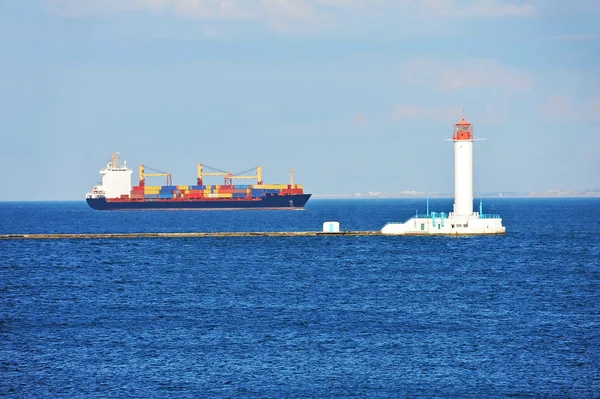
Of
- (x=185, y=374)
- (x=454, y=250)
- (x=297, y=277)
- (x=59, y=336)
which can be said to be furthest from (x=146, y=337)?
(x=454, y=250)

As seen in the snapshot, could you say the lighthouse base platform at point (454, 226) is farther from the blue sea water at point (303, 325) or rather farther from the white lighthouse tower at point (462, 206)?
the blue sea water at point (303, 325)

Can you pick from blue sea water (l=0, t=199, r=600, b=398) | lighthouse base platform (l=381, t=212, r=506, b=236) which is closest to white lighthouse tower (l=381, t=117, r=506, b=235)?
lighthouse base platform (l=381, t=212, r=506, b=236)

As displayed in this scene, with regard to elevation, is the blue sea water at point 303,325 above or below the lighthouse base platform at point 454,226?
below

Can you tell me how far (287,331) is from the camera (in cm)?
3603

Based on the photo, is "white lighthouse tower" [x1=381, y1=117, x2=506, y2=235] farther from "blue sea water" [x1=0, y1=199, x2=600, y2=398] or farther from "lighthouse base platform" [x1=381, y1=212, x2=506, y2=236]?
"blue sea water" [x1=0, y1=199, x2=600, y2=398]

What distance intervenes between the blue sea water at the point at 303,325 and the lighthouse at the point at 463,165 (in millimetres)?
6043

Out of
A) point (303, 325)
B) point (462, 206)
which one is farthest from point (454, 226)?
point (303, 325)

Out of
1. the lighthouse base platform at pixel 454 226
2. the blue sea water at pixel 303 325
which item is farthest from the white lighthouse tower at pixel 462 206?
the blue sea water at pixel 303 325

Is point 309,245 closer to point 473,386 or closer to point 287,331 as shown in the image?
point 287,331

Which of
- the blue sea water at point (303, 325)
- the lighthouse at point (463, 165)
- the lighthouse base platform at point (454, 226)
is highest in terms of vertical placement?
the lighthouse at point (463, 165)

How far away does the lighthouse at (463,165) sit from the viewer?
73.9m

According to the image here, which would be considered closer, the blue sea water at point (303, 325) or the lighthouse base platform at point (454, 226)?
the blue sea water at point (303, 325)

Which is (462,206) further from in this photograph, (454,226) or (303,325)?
(303,325)

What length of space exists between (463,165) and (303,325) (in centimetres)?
3988
